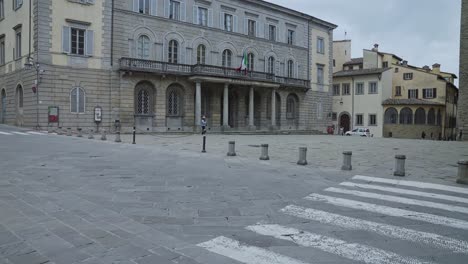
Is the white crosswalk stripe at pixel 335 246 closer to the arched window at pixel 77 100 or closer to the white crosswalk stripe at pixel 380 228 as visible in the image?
the white crosswalk stripe at pixel 380 228

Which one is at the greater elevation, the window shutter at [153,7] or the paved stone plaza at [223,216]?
the window shutter at [153,7]

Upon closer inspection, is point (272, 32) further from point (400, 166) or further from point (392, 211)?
point (392, 211)

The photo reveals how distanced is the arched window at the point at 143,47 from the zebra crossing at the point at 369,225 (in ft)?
85.7

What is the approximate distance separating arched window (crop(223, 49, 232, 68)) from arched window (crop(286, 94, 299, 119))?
9.37m

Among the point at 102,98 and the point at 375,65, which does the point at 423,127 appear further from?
the point at 102,98

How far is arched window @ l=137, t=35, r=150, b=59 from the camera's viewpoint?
30.9 metres

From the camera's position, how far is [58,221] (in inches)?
192

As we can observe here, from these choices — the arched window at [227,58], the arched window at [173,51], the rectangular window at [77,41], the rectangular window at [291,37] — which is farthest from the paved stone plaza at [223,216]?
the rectangular window at [291,37]

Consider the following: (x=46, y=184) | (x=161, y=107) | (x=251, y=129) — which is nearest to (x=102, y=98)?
(x=161, y=107)

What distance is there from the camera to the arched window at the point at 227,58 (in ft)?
121

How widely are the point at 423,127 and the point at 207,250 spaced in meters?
47.3

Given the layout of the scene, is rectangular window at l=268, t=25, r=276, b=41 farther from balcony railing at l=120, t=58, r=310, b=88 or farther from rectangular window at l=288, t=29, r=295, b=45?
balcony railing at l=120, t=58, r=310, b=88

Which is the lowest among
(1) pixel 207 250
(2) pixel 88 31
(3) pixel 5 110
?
(1) pixel 207 250

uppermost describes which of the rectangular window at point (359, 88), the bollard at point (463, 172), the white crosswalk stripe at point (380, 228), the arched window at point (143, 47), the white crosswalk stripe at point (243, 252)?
the arched window at point (143, 47)
